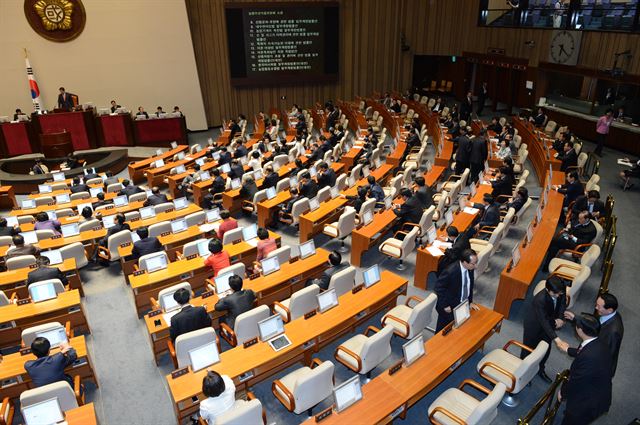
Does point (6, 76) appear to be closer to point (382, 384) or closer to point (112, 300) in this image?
point (112, 300)

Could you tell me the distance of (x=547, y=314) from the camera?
17.6 feet

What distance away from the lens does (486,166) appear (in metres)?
11.6

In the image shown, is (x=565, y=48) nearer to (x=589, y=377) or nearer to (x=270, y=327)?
(x=589, y=377)

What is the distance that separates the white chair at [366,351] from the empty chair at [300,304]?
2.90 feet

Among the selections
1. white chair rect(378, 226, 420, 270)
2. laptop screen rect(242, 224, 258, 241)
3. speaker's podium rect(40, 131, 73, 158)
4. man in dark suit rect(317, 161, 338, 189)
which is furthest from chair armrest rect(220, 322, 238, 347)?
speaker's podium rect(40, 131, 73, 158)

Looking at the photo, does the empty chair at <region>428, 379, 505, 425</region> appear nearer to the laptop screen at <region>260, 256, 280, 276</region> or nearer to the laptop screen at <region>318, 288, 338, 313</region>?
the laptop screen at <region>318, 288, 338, 313</region>

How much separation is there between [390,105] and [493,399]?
59.2 ft

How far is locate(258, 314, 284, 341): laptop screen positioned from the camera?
18.5 feet

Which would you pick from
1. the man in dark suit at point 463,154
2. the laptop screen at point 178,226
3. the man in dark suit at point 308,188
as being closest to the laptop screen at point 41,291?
the laptop screen at point 178,226

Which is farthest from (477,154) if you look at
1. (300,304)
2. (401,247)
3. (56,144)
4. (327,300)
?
(56,144)

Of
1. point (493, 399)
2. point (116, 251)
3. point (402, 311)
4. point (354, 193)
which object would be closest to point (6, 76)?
point (116, 251)

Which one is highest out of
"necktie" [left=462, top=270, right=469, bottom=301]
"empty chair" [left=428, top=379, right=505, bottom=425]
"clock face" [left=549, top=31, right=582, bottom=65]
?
"clock face" [left=549, top=31, right=582, bottom=65]

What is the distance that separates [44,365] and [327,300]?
3.48 m

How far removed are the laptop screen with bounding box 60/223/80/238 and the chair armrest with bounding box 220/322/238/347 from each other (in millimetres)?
4679
